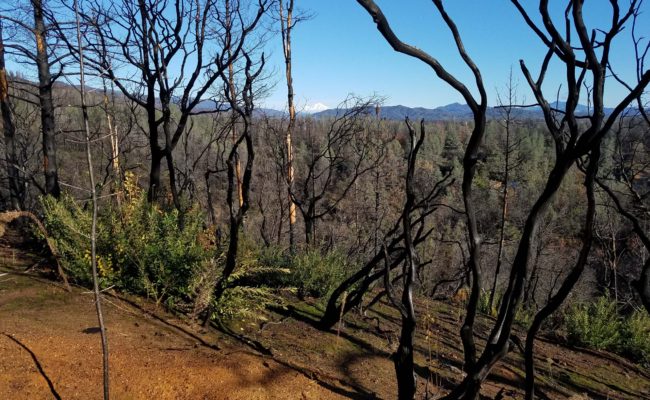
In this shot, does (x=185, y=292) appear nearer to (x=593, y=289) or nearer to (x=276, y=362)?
(x=276, y=362)

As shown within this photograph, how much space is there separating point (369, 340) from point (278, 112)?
8.51 m

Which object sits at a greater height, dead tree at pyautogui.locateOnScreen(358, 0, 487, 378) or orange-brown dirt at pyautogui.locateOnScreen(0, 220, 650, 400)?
dead tree at pyautogui.locateOnScreen(358, 0, 487, 378)

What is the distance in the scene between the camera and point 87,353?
288 centimetres

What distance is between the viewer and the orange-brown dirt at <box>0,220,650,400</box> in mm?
2652

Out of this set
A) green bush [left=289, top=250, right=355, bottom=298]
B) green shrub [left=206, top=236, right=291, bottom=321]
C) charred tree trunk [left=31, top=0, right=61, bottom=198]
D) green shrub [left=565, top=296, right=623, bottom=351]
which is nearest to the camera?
green shrub [left=206, top=236, right=291, bottom=321]

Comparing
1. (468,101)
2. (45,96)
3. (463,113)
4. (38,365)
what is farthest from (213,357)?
(463,113)

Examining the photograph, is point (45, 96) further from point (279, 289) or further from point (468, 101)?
point (468, 101)

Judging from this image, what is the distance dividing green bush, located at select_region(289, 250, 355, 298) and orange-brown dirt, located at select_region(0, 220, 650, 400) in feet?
1.05

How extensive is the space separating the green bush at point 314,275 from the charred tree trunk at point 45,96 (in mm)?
4326

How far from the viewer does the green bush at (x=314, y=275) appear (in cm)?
554

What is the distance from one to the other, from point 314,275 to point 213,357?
2.61m

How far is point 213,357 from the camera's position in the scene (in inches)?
118

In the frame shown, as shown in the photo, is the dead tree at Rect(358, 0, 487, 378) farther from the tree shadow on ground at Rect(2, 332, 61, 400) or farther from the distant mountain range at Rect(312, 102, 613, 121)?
the tree shadow on ground at Rect(2, 332, 61, 400)

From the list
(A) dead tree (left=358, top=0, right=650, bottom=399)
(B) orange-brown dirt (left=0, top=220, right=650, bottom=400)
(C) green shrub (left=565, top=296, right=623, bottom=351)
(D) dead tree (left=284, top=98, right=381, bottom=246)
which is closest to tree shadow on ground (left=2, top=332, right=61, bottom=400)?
(B) orange-brown dirt (left=0, top=220, right=650, bottom=400)
